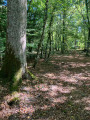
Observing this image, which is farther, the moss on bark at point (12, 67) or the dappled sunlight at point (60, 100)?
the moss on bark at point (12, 67)

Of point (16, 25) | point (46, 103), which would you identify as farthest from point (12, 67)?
point (46, 103)

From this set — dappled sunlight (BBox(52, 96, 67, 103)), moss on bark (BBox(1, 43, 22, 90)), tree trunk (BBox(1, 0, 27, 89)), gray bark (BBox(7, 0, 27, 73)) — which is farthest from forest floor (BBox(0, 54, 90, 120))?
gray bark (BBox(7, 0, 27, 73))

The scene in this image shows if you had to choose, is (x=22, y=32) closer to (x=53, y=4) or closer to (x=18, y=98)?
(x=18, y=98)

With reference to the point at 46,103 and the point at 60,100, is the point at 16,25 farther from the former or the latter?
the point at 60,100

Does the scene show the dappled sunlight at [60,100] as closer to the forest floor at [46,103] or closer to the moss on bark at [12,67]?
the forest floor at [46,103]

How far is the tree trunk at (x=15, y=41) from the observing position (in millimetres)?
4137

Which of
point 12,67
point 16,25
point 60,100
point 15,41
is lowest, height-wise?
point 60,100

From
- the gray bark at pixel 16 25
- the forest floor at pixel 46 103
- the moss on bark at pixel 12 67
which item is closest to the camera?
the forest floor at pixel 46 103

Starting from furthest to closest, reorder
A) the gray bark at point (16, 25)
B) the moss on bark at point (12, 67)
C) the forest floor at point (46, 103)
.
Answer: the moss on bark at point (12, 67) → the gray bark at point (16, 25) → the forest floor at point (46, 103)

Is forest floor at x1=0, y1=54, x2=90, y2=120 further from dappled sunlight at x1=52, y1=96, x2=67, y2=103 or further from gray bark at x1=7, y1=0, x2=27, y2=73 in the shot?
gray bark at x1=7, y1=0, x2=27, y2=73

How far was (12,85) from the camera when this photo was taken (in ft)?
13.7

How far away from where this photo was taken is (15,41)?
4242mm

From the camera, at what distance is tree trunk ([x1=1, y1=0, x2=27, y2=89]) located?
4.14 m

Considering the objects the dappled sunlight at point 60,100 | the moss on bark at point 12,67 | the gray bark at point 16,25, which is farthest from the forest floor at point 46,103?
the gray bark at point 16,25
